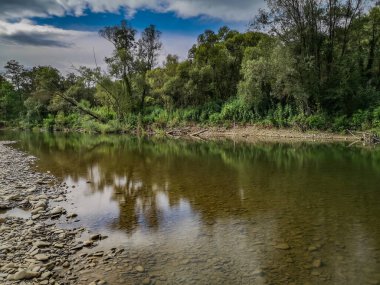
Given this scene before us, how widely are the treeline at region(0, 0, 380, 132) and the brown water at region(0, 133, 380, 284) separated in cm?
1827

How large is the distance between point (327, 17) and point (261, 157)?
22.2 meters

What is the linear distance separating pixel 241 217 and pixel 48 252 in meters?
5.38

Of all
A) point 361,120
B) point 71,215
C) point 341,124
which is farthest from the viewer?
point 341,124

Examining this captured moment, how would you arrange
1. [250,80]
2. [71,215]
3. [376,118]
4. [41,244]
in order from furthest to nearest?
[250,80]
[376,118]
[71,215]
[41,244]

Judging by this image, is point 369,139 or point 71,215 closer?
point 71,215

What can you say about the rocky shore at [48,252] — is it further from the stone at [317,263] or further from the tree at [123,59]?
the tree at [123,59]

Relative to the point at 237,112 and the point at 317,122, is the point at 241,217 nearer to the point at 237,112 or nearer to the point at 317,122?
the point at 317,122

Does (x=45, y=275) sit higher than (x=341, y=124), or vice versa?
(x=341, y=124)

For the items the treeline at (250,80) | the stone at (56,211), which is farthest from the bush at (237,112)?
the stone at (56,211)

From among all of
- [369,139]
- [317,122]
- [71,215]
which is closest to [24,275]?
[71,215]

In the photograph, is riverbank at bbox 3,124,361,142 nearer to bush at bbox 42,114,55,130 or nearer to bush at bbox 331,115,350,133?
bush at bbox 331,115,350,133

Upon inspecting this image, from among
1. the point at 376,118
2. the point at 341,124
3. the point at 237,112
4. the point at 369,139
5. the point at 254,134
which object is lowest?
the point at 369,139

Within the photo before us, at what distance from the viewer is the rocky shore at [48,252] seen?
253 inches

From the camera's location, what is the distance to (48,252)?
7.56 meters
